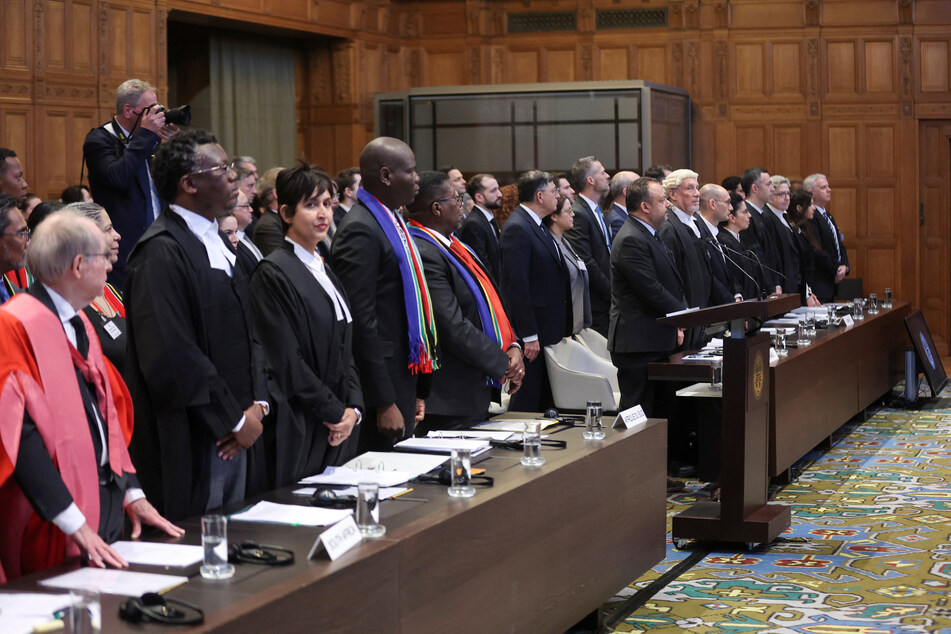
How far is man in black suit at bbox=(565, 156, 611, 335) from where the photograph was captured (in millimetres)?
7375

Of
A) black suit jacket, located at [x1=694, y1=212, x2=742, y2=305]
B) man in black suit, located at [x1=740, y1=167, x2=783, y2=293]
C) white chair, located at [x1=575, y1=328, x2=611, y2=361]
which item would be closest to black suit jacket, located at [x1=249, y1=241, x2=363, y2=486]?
white chair, located at [x1=575, y1=328, x2=611, y2=361]

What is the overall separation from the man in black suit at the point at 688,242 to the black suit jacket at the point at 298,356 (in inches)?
128

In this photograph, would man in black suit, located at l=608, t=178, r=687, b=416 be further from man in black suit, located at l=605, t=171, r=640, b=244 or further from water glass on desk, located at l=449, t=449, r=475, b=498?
water glass on desk, located at l=449, t=449, r=475, b=498

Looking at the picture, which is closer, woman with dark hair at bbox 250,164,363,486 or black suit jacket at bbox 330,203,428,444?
woman with dark hair at bbox 250,164,363,486

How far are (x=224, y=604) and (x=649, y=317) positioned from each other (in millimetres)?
4194

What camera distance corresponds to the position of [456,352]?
4.31 metres

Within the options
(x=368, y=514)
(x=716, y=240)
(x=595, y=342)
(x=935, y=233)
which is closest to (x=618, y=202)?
(x=716, y=240)

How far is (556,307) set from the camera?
6.57 m

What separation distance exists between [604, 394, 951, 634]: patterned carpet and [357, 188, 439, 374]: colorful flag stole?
107 cm

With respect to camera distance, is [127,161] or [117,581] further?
[127,161]

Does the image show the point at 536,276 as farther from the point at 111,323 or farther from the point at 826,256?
the point at 826,256

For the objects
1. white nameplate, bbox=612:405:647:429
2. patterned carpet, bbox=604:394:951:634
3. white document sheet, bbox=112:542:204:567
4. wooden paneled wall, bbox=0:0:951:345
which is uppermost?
wooden paneled wall, bbox=0:0:951:345

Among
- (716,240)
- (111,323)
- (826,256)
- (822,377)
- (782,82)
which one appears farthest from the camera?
(782,82)

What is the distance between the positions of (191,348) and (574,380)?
3.72 meters
